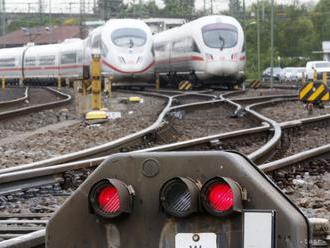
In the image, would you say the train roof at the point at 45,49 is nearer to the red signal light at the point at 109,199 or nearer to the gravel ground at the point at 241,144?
the gravel ground at the point at 241,144

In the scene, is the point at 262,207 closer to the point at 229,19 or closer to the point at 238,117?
the point at 238,117

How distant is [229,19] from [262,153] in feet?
88.8

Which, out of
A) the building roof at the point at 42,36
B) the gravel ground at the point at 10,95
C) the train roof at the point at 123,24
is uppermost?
the building roof at the point at 42,36

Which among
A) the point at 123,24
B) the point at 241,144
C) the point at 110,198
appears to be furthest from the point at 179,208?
the point at 123,24

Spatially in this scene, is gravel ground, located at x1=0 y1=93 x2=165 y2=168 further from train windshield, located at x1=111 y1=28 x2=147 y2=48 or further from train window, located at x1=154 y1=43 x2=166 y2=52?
train window, located at x1=154 y1=43 x2=166 y2=52

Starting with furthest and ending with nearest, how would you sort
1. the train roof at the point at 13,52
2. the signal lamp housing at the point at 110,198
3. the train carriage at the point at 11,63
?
1. the train roof at the point at 13,52
2. the train carriage at the point at 11,63
3. the signal lamp housing at the point at 110,198

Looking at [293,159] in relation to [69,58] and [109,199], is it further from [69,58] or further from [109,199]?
[69,58]

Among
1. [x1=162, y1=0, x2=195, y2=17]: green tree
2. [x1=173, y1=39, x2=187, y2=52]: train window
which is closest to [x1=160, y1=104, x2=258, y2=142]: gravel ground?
[x1=173, y1=39, x2=187, y2=52]: train window

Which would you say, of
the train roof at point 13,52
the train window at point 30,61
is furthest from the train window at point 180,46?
the train roof at point 13,52

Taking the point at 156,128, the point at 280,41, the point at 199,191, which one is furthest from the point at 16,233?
the point at 280,41

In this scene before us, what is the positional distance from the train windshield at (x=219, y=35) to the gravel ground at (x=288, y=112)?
38.3 feet

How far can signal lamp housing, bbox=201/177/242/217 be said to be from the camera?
2.92m

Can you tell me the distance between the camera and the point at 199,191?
9.77ft

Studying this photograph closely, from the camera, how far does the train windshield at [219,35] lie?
35.1 metres
